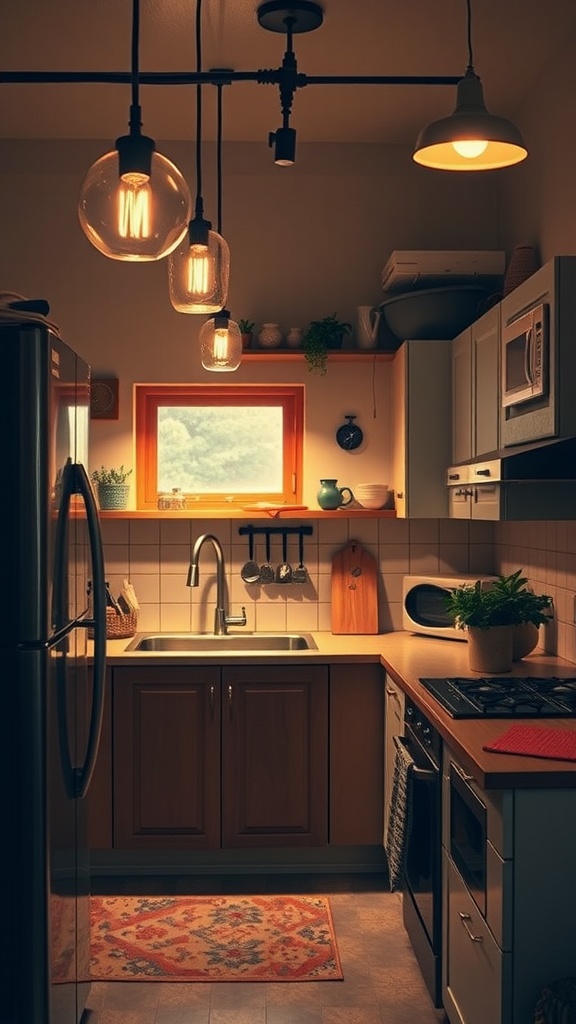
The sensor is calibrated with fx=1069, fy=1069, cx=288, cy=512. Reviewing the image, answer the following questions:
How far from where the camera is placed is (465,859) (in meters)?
2.62

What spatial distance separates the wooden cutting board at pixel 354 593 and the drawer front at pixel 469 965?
5.97 ft

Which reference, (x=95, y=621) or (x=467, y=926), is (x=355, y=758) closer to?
(x=467, y=926)

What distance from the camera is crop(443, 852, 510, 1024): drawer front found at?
2.28 meters

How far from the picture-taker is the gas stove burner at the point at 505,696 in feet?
9.47

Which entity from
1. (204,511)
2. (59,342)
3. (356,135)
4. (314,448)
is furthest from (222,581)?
(59,342)

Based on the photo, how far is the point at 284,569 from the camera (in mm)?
4688

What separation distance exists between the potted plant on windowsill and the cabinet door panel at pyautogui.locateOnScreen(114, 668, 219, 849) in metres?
1.05

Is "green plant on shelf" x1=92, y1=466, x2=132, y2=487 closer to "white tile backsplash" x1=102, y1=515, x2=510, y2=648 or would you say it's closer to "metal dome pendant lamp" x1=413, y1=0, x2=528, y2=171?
"white tile backsplash" x1=102, y1=515, x2=510, y2=648

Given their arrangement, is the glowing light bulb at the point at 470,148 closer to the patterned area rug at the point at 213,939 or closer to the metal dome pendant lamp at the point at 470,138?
the metal dome pendant lamp at the point at 470,138

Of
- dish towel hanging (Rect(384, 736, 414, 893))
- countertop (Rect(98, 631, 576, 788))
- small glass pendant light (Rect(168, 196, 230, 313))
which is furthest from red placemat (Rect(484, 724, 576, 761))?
small glass pendant light (Rect(168, 196, 230, 313))

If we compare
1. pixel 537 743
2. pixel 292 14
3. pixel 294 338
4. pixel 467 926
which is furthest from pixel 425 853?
pixel 292 14

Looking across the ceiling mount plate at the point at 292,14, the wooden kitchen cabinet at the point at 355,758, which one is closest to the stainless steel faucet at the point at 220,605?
the wooden kitchen cabinet at the point at 355,758

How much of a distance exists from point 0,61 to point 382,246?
1764mm

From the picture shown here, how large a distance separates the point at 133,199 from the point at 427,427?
2.72 metres
